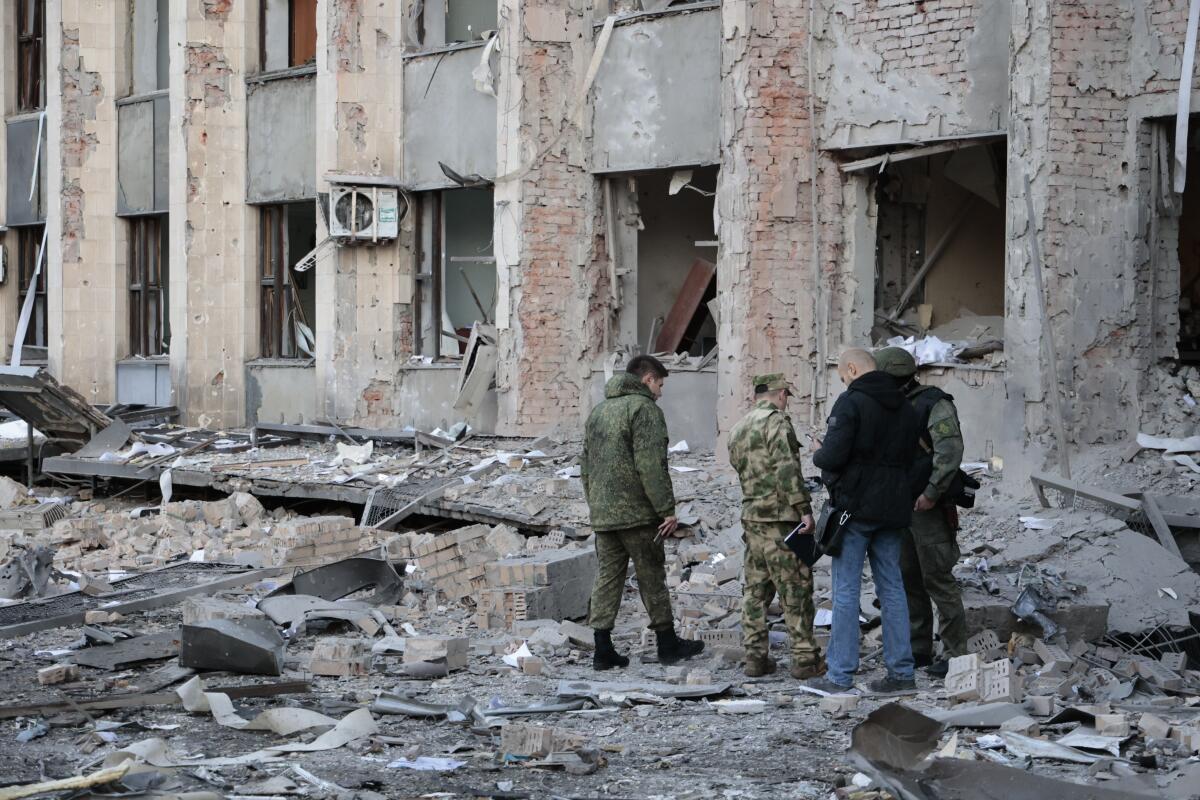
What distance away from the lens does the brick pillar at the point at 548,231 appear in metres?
16.5

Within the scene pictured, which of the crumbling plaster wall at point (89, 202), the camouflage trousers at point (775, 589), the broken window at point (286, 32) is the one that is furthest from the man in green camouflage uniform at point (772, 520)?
the crumbling plaster wall at point (89, 202)

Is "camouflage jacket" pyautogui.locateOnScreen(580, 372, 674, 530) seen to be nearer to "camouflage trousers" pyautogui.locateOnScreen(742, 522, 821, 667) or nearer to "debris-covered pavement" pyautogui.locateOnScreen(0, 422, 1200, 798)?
"camouflage trousers" pyautogui.locateOnScreen(742, 522, 821, 667)

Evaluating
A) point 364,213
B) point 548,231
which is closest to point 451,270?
point 364,213

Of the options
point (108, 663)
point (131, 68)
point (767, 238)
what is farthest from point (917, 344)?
point (131, 68)

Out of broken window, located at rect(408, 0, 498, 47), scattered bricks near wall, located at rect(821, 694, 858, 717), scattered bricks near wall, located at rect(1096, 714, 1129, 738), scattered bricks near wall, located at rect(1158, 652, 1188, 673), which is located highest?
broken window, located at rect(408, 0, 498, 47)

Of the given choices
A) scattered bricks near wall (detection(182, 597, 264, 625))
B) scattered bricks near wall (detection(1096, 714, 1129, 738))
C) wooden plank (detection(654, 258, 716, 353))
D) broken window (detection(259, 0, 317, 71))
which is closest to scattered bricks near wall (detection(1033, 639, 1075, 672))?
scattered bricks near wall (detection(1096, 714, 1129, 738))

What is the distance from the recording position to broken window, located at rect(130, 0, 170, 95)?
2202cm

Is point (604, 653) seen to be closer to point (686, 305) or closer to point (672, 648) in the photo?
point (672, 648)

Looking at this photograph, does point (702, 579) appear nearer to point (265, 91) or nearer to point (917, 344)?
point (917, 344)

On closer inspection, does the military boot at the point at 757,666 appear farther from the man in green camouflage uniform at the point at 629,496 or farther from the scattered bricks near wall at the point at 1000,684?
the scattered bricks near wall at the point at 1000,684

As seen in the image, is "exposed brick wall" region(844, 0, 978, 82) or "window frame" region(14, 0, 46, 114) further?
"window frame" region(14, 0, 46, 114)

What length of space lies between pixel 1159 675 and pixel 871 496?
210cm

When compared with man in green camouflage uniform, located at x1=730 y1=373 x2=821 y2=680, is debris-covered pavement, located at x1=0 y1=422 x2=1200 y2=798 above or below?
below

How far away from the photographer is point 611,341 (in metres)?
16.9
